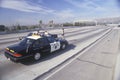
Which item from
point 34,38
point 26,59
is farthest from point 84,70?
point 34,38

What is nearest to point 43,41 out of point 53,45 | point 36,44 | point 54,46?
point 36,44

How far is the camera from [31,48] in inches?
263

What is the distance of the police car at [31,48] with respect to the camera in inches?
239

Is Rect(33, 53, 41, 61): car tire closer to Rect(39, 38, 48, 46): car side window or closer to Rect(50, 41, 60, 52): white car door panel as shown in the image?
Rect(39, 38, 48, 46): car side window

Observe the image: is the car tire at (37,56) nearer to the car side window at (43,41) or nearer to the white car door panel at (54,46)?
the car side window at (43,41)

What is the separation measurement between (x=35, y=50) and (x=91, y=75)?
3.61 metres

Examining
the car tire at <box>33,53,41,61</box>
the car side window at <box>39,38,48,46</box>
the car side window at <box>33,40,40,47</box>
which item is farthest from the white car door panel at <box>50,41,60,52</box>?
the car tire at <box>33,53,41,61</box>

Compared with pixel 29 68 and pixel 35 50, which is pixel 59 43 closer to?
pixel 35 50

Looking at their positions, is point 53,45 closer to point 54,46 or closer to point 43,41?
point 54,46

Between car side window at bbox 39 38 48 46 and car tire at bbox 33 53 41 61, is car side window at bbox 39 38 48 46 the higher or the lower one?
the higher one

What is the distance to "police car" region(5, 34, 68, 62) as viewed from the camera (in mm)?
6078

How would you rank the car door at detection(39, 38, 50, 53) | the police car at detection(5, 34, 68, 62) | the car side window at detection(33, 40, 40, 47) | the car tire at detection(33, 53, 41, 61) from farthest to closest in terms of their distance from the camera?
the car door at detection(39, 38, 50, 53), the car side window at detection(33, 40, 40, 47), the car tire at detection(33, 53, 41, 61), the police car at detection(5, 34, 68, 62)

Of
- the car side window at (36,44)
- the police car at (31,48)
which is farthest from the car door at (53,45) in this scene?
the car side window at (36,44)

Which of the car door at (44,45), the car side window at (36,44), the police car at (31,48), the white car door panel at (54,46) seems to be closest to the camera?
the police car at (31,48)
